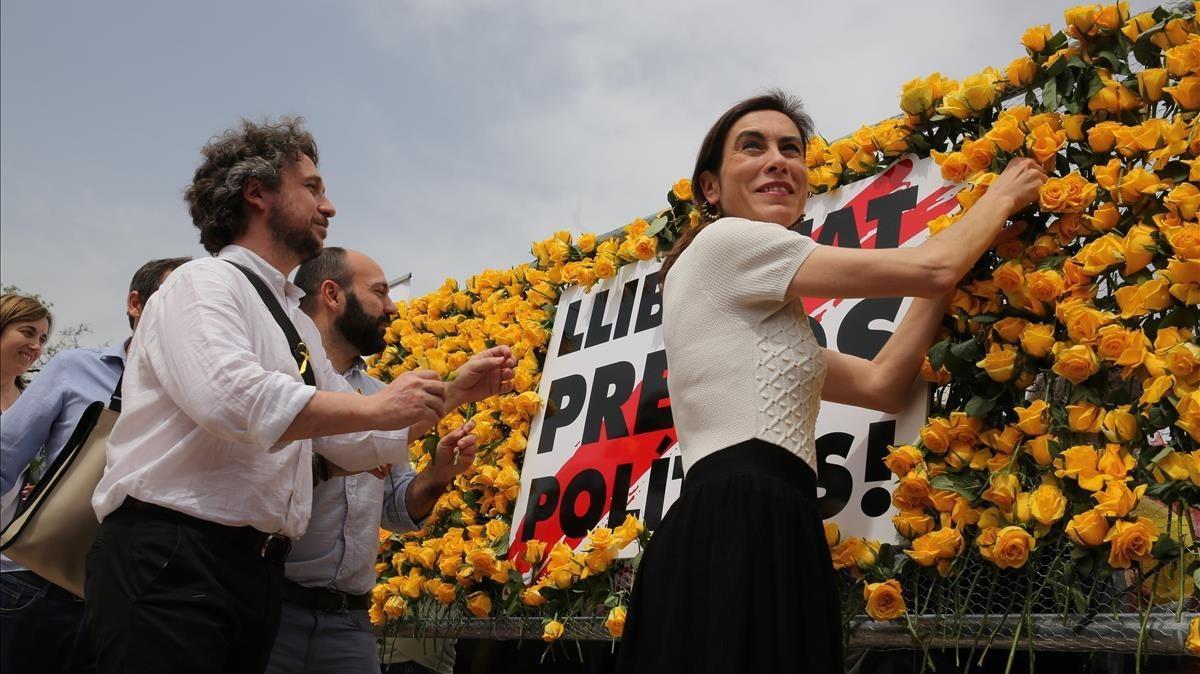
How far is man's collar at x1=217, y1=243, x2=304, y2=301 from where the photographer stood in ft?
8.55

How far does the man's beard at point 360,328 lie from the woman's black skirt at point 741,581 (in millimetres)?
1921

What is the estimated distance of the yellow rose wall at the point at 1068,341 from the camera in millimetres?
2023

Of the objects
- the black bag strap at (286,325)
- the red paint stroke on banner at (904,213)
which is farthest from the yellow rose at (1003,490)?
the black bag strap at (286,325)

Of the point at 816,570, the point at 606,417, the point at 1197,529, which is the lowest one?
the point at 816,570

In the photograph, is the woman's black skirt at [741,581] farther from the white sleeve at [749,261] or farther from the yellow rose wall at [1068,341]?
the yellow rose wall at [1068,341]

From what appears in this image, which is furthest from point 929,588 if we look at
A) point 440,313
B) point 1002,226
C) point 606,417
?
point 440,313

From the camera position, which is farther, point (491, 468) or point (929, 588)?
point (491, 468)

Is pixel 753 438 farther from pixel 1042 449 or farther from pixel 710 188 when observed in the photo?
pixel 710 188

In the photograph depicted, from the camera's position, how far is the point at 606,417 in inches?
136

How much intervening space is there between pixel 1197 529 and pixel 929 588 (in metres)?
0.53

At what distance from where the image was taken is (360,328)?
3746mm

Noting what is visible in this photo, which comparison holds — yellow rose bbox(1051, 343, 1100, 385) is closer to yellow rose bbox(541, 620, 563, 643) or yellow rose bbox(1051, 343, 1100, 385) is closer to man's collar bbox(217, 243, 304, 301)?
yellow rose bbox(541, 620, 563, 643)

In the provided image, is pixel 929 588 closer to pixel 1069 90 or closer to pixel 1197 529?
pixel 1197 529

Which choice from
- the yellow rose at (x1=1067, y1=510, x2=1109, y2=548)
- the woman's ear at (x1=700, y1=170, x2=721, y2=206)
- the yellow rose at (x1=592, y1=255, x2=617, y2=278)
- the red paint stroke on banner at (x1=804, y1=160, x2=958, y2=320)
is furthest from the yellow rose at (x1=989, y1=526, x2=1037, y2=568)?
the yellow rose at (x1=592, y1=255, x2=617, y2=278)
